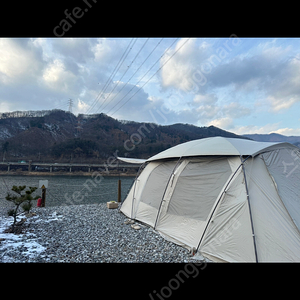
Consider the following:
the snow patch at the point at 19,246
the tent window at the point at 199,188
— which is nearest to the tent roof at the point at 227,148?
the tent window at the point at 199,188

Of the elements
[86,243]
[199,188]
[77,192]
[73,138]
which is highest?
[73,138]

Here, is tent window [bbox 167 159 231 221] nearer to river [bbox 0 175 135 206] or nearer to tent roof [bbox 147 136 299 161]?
tent roof [bbox 147 136 299 161]

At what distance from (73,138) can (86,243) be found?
6856cm

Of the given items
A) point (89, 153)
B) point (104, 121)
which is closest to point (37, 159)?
point (89, 153)

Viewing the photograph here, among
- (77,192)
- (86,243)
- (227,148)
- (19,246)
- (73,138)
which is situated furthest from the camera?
(73,138)

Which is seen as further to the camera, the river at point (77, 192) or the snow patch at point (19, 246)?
the river at point (77, 192)

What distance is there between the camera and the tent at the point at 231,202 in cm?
359

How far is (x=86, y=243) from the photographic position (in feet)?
15.4

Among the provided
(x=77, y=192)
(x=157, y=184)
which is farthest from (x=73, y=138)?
(x=157, y=184)

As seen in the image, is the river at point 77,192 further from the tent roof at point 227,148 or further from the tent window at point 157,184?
the tent roof at point 227,148

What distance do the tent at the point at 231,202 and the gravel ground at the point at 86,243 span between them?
1.73 feet

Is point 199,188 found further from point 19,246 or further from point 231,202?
point 19,246
